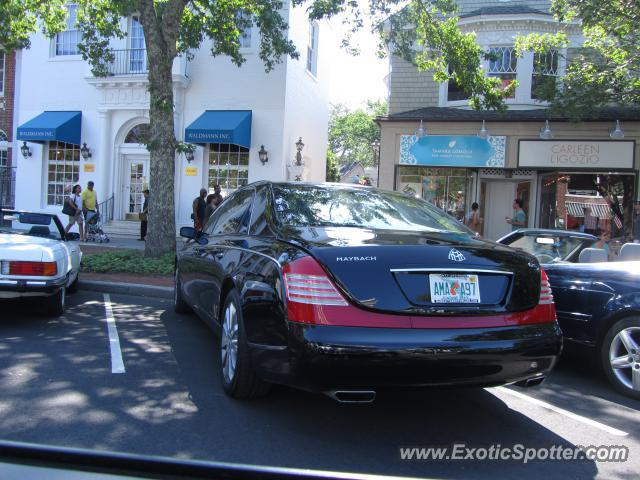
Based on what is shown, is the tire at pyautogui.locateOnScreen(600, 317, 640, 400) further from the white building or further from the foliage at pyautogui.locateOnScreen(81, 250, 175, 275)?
the white building

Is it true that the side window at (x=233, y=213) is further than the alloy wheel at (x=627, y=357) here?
Yes

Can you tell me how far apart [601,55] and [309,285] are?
1315cm

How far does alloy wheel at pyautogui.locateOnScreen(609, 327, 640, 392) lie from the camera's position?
171 inches

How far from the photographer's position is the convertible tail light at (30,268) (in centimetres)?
570

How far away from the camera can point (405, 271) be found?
313 centimetres

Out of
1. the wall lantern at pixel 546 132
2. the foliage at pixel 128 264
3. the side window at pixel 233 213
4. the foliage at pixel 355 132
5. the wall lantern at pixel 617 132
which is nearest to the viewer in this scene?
the side window at pixel 233 213

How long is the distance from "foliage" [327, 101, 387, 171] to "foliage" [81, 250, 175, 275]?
3583 centimetres

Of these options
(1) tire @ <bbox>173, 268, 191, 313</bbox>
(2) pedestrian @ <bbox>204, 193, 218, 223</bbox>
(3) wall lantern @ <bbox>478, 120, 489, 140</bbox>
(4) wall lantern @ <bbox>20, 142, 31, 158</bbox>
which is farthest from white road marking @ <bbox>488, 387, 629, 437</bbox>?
(4) wall lantern @ <bbox>20, 142, 31, 158</bbox>

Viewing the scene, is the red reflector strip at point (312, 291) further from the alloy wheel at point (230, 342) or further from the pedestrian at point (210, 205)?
the pedestrian at point (210, 205)

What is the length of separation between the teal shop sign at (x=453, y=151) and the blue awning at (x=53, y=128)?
10740 mm

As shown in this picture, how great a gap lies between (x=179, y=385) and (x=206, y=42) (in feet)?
50.8

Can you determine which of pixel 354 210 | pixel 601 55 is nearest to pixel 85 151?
pixel 601 55

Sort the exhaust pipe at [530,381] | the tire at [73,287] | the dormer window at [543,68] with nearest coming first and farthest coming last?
the exhaust pipe at [530,381] < the tire at [73,287] < the dormer window at [543,68]

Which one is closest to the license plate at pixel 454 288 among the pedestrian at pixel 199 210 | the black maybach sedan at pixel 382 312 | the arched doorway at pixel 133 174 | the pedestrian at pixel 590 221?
the black maybach sedan at pixel 382 312
